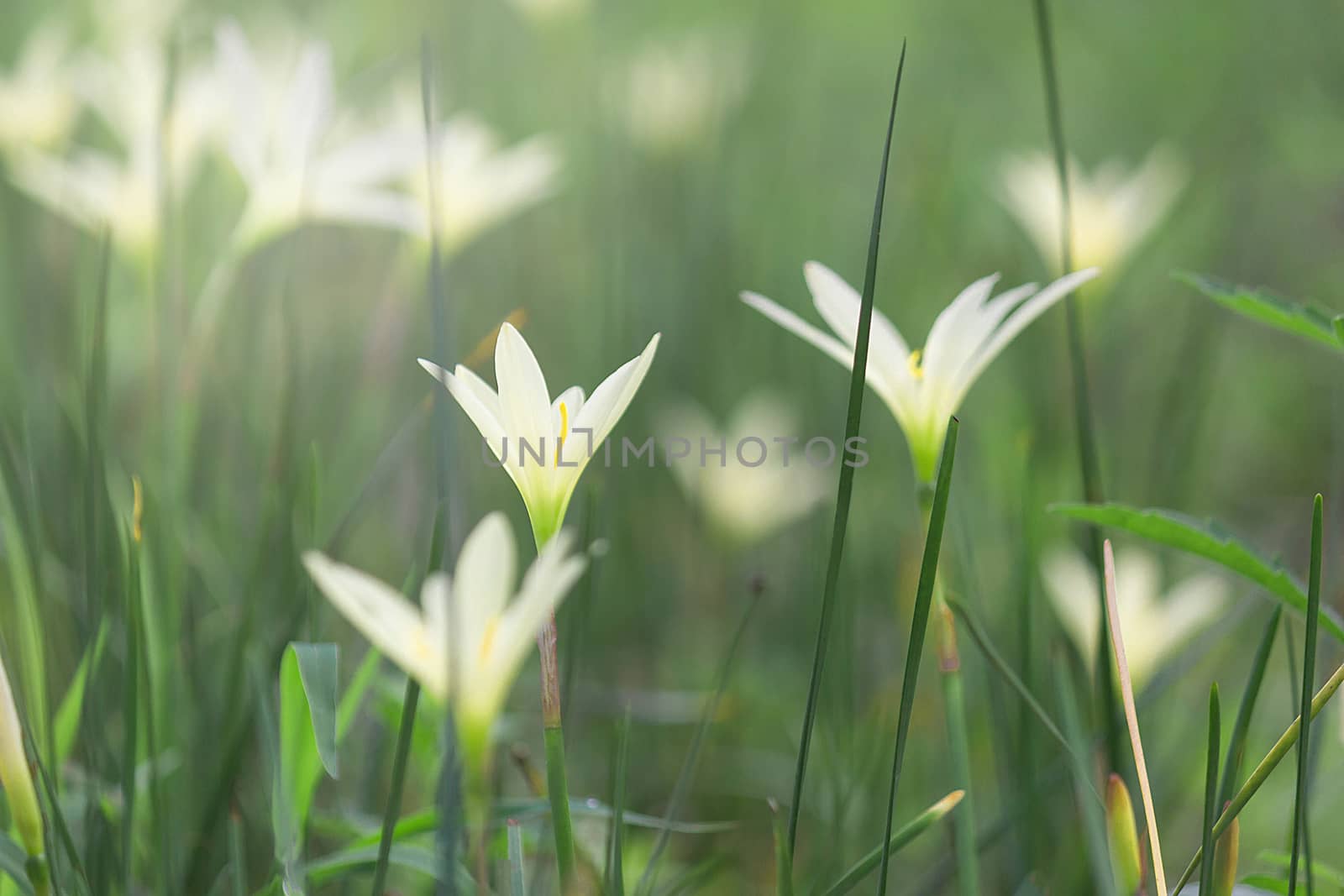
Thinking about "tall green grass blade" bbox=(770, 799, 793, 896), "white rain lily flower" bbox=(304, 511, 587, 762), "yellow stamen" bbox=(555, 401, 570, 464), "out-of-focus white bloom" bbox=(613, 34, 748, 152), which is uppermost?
"out-of-focus white bloom" bbox=(613, 34, 748, 152)

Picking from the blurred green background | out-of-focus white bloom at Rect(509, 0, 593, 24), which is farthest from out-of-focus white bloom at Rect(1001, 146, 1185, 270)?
out-of-focus white bloom at Rect(509, 0, 593, 24)

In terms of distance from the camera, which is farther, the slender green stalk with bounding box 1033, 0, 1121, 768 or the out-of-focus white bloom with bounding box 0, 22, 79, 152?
the out-of-focus white bloom with bounding box 0, 22, 79, 152

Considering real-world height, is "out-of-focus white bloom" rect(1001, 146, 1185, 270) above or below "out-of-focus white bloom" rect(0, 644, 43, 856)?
above

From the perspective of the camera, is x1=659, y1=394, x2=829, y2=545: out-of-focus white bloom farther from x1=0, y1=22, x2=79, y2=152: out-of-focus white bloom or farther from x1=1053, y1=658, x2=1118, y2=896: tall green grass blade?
x1=0, y1=22, x2=79, y2=152: out-of-focus white bloom

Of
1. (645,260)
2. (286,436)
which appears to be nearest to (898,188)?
(645,260)

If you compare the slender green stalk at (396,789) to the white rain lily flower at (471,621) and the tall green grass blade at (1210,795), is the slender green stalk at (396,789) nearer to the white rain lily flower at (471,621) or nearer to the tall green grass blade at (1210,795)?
the white rain lily flower at (471,621)

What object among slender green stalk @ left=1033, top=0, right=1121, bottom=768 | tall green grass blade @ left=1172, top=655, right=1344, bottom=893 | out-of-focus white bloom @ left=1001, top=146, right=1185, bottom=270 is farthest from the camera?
out-of-focus white bloom @ left=1001, top=146, right=1185, bottom=270

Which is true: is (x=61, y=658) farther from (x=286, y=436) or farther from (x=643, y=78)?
(x=643, y=78)
